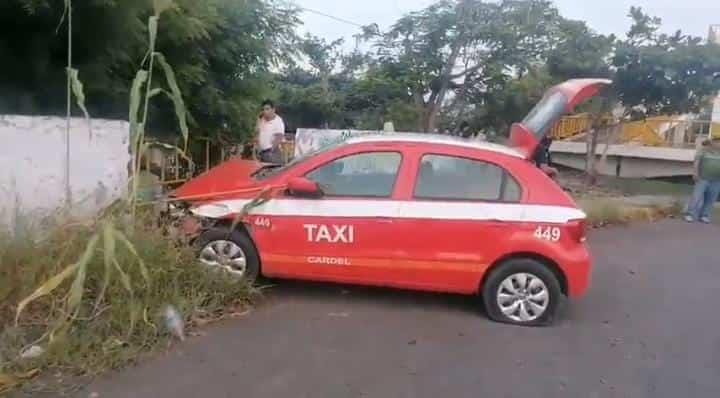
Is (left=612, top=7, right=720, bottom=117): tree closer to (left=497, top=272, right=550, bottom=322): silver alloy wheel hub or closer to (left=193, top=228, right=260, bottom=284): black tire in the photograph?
(left=497, top=272, right=550, bottom=322): silver alloy wheel hub

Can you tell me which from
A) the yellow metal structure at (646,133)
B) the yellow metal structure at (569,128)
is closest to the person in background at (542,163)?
the yellow metal structure at (646,133)

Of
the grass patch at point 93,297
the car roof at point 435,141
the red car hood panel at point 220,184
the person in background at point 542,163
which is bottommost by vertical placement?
the grass patch at point 93,297

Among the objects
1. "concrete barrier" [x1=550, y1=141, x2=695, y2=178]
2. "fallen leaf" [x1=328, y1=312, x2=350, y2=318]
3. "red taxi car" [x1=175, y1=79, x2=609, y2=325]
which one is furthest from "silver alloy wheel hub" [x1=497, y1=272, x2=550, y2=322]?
"concrete barrier" [x1=550, y1=141, x2=695, y2=178]

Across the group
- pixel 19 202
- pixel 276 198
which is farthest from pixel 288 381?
pixel 19 202

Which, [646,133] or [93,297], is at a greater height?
[646,133]

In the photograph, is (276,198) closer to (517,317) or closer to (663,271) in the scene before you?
(517,317)

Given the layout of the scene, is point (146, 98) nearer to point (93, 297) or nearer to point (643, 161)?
point (93, 297)

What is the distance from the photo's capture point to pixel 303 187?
5.54m

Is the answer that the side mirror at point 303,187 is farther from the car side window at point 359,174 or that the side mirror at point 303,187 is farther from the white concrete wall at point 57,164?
the white concrete wall at point 57,164

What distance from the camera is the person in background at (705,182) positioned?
12.0 m

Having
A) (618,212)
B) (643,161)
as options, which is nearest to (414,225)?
(618,212)

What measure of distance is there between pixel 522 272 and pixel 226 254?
2.56 meters

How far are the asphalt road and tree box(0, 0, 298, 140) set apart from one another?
327 cm

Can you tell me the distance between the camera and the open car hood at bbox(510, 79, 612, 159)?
6.25 m
